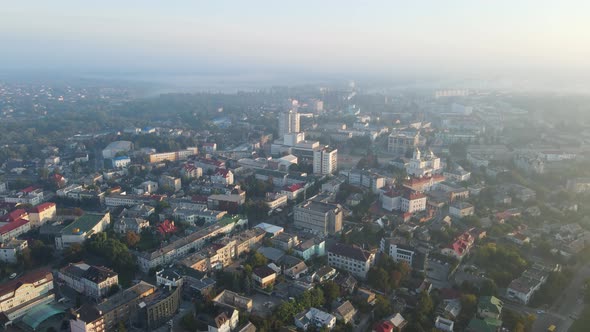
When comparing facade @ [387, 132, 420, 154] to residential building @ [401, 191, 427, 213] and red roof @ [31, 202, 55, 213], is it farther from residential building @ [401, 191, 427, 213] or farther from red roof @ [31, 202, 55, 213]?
red roof @ [31, 202, 55, 213]

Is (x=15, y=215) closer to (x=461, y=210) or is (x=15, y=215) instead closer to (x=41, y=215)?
(x=41, y=215)

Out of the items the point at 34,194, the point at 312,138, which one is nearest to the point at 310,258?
the point at 34,194

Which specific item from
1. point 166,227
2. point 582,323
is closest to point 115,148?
point 166,227

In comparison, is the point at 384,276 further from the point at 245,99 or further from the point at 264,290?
the point at 245,99

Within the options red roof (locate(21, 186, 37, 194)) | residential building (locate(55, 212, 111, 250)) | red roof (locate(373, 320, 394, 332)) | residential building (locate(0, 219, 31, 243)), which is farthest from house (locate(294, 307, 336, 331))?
red roof (locate(21, 186, 37, 194))

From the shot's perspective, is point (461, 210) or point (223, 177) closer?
point (461, 210)
